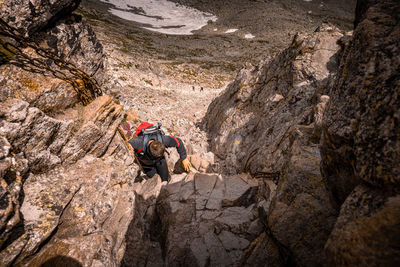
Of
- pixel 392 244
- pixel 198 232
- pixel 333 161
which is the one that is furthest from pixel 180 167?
pixel 392 244

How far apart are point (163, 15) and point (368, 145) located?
106 meters

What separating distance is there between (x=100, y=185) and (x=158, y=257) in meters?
3.09

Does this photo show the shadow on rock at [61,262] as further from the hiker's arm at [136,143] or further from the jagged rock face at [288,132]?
the hiker's arm at [136,143]

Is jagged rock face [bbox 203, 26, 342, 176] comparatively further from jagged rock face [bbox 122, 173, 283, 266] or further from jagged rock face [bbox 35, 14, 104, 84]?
jagged rock face [bbox 35, 14, 104, 84]

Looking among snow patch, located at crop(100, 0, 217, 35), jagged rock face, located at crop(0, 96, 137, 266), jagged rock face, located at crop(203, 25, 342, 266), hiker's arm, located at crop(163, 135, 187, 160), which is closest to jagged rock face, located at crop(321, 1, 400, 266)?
jagged rock face, located at crop(203, 25, 342, 266)

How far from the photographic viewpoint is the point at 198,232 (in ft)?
18.2

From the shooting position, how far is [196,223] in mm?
5848

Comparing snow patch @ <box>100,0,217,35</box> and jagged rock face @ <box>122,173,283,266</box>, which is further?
snow patch @ <box>100,0,217,35</box>

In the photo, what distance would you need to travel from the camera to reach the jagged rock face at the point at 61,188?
3.58 m

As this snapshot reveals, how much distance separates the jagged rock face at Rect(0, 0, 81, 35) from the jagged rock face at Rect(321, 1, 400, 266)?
26.1ft

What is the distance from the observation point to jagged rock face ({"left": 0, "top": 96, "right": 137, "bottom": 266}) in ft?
11.7

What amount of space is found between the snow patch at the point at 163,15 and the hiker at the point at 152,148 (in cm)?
7176

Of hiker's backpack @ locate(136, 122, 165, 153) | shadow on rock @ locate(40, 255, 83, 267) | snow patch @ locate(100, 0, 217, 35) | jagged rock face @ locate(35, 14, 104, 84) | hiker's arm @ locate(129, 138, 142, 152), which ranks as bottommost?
shadow on rock @ locate(40, 255, 83, 267)

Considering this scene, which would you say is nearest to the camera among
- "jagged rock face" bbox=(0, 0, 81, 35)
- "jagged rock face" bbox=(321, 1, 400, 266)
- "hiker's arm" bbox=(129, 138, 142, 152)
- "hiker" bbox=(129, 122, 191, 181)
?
"jagged rock face" bbox=(321, 1, 400, 266)
